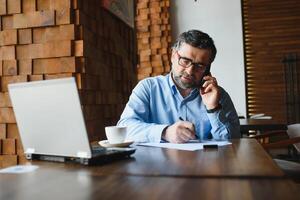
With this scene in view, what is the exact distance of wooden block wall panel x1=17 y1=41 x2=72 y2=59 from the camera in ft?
6.29

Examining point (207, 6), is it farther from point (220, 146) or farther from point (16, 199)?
point (16, 199)

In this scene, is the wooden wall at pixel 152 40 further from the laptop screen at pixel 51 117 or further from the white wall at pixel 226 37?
the laptop screen at pixel 51 117

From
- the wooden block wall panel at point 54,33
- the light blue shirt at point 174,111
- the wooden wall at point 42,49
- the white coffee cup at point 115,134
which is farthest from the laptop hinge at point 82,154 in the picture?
the wooden block wall panel at point 54,33

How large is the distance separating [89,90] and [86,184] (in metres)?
1.27

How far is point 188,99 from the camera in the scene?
6.48 feet

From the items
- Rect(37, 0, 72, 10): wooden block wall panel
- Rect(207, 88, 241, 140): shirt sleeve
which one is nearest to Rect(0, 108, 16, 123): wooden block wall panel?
Rect(37, 0, 72, 10): wooden block wall panel

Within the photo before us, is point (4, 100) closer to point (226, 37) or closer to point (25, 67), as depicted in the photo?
point (25, 67)

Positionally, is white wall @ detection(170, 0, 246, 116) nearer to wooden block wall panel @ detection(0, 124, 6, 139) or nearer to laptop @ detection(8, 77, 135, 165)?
wooden block wall panel @ detection(0, 124, 6, 139)

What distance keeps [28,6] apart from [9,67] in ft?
1.18

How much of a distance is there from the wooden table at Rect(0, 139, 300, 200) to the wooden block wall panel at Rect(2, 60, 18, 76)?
3.29 ft

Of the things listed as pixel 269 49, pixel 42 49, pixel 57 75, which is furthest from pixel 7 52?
pixel 269 49

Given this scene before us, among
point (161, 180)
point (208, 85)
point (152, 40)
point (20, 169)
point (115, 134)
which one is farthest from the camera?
point (152, 40)

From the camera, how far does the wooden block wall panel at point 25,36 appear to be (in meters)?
1.95

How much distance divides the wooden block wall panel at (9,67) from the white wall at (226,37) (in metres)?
3.99
